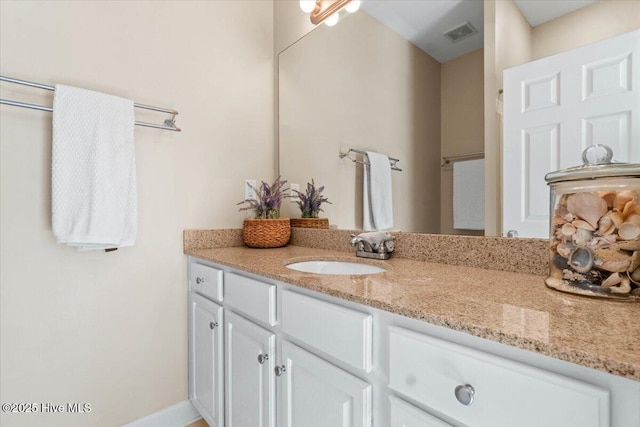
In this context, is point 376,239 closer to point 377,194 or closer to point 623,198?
point 377,194

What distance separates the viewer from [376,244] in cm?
116

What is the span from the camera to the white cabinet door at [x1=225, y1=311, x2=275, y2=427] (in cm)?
96

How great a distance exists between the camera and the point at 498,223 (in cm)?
96

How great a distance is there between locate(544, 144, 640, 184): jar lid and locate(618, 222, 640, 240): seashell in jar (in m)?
0.10

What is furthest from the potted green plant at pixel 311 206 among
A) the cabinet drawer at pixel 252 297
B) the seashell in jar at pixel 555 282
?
the seashell in jar at pixel 555 282

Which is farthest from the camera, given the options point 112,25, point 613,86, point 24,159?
point 112,25

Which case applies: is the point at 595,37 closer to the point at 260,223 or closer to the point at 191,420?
the point at 260,223

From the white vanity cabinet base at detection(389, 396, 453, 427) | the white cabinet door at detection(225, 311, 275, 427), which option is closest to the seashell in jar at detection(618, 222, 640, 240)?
the white vanity cabinet base at detection(389, 396, 453, 427)

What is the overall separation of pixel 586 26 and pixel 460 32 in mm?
364

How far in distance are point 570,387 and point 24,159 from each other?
162 centimetres

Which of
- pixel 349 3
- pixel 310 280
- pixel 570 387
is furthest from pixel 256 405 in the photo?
pixel 349 3

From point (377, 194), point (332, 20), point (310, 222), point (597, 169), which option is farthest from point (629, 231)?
point (332, 20)

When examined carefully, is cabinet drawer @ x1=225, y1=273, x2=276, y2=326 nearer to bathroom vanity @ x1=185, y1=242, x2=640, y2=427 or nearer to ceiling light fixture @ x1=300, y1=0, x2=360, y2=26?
bathroom vanity @ x1=185, y1=242, x2=640, y2=427

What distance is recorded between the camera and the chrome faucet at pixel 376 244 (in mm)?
1154
